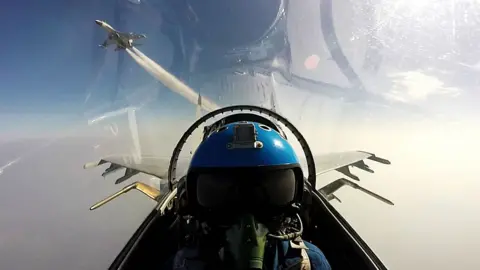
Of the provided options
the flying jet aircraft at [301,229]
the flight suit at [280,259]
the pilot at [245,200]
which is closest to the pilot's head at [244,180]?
the pilot at [245,200]

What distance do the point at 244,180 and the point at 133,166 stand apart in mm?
8150

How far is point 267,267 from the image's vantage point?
191 centimetres

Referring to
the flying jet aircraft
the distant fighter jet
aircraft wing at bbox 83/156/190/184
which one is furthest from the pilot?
the distant fighter jet

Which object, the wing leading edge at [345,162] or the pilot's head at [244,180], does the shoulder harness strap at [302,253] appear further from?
the wing leading edge at [345,162]

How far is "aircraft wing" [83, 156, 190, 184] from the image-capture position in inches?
374

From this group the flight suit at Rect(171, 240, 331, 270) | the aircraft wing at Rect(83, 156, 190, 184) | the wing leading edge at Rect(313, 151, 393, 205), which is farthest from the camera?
the aircraft wing at Rect(83, 156, 190, 184)

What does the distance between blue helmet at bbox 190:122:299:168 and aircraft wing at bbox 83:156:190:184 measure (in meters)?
7.29

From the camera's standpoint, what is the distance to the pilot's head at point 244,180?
7.10 feet

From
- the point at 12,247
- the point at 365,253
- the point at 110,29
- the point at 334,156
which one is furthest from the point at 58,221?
the point at 365,253

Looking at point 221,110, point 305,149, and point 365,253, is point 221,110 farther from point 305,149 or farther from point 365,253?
point 365,253

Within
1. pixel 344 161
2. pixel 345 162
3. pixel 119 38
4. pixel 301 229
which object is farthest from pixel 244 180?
pixel 119 38

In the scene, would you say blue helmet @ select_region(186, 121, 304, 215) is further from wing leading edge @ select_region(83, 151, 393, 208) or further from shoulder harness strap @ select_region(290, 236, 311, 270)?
wing leading edge @ select_region(83, 151, 393, 208)

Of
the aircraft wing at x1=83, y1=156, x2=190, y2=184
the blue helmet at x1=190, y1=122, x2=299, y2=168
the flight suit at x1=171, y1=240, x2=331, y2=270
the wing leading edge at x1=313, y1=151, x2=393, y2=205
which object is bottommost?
the aircraft wing at x1=83, y1=156, x2=190, y2=184

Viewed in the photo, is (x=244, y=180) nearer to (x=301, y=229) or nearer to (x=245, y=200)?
(x=245, y=200)
